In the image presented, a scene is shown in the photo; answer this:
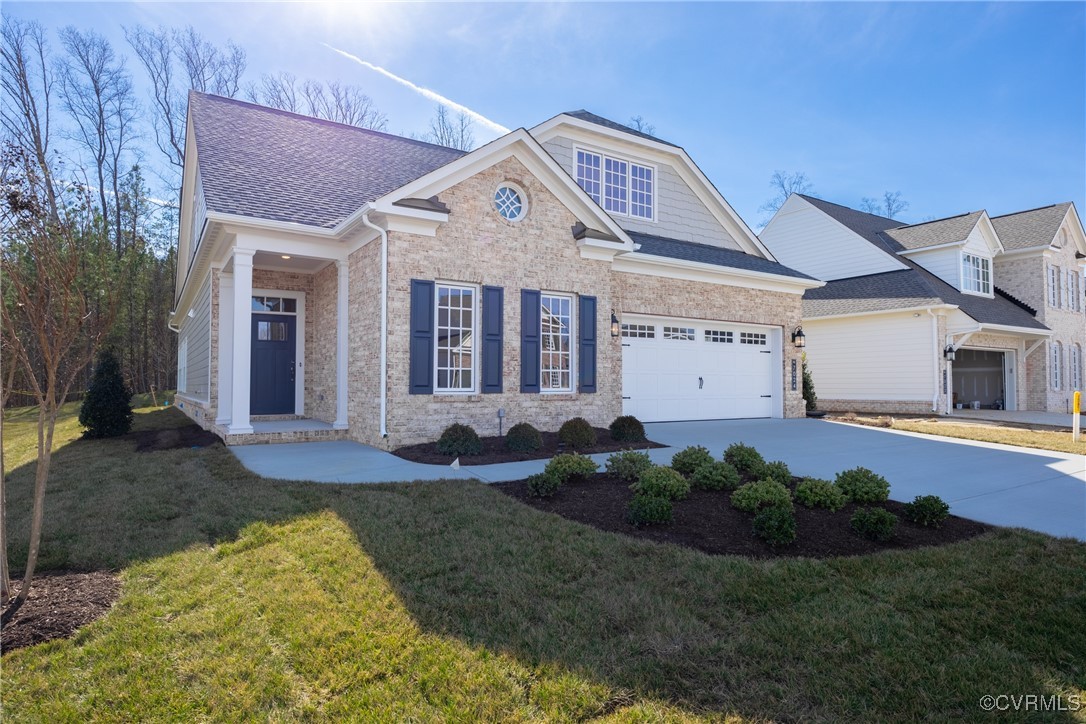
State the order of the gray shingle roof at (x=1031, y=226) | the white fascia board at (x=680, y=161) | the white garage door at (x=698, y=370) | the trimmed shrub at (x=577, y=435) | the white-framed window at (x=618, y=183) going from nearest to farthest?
the trimmed shrub at (x=577, y=435)
the white garage door at (x=698, y=370)
the white fascia board at (x=680, y=161)
the white-framed window at (x=618, y=183)
the gray shingle roof at (x=1031, y=226)

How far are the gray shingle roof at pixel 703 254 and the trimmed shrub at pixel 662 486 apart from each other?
7.06 metres

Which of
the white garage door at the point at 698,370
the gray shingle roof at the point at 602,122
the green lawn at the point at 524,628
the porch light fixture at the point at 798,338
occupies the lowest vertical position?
the green lawn at the point at 524,628

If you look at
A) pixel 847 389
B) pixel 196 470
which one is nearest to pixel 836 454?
pixel 196 470

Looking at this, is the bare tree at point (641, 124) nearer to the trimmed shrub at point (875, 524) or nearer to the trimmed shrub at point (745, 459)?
the trimmed shrub at point (745, 459)

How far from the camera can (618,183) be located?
535 inches

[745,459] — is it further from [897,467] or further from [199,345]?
[199,345]

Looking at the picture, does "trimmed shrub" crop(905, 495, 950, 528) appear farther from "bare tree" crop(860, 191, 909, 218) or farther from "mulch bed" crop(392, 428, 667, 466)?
"bare tree" crop(860, 191, 909, 218)

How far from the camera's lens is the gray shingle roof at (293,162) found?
9.77 meters

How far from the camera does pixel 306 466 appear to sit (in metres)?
7.39

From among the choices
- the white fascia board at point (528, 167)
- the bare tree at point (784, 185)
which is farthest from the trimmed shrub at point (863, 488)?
the bare tree at point (784, 185)

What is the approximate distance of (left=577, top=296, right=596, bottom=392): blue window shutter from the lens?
1036cm

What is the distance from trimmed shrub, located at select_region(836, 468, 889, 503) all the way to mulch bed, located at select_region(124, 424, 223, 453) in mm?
9007

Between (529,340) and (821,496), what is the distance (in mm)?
5514

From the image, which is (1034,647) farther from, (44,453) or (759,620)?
Result: (44,453)
